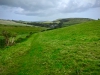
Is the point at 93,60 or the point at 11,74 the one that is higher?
the point at 93,60

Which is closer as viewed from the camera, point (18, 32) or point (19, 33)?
point (19, 33)

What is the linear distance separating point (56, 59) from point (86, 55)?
4.83 m

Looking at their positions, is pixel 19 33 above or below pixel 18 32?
above

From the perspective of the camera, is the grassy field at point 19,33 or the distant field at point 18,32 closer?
the grassy field at point 19,33

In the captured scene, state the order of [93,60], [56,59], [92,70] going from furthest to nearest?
[56,59] < [93,60] < [92,70]

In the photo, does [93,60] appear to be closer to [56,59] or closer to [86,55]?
[86,55]

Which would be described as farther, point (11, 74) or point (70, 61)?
point (70, 61)

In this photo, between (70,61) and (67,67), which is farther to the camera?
(70,61)

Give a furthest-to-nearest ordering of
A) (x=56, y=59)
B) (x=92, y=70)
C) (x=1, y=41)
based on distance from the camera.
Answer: (x=1, y=41), (x=56, y=59), (x=92, y=70)

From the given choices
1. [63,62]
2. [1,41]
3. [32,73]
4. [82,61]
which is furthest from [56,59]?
[1,41]

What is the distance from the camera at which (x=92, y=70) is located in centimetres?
2116

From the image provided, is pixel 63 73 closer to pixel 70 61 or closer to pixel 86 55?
pixel 70 61

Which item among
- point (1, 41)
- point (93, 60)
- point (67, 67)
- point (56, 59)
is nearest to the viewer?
point (67, 67)

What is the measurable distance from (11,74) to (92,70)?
10522 millimetres
